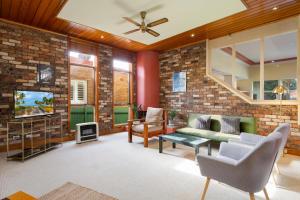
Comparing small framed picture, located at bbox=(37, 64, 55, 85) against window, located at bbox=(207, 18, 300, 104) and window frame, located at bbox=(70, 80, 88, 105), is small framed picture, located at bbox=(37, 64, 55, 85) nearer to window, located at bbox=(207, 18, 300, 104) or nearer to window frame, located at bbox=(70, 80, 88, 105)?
window frame, located at bbox=(70, 80, 88, 105)

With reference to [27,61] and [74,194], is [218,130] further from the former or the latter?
[27,61]

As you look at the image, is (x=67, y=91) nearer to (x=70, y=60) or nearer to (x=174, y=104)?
(x=70, y=60)

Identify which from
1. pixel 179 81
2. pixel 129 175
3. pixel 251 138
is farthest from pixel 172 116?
pixel 129 175

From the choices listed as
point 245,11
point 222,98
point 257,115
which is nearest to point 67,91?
point 222,98

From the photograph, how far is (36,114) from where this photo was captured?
3.92m

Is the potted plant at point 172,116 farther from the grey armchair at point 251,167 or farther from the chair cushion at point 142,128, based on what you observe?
the grey armchair at point 251,167

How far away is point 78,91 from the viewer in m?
5.27

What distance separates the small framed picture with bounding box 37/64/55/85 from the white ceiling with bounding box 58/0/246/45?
1.41m

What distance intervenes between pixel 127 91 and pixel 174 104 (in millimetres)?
1788

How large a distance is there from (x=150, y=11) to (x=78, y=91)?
10.8 feet

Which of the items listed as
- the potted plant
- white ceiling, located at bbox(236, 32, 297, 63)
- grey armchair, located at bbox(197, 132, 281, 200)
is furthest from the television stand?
white ceiling, located at bbox(236, 32, 297, 63)

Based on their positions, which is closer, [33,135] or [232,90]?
[33,135]

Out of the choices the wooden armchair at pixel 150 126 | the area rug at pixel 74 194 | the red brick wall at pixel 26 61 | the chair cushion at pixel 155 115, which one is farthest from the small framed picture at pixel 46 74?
the area rug at pixel 74 194

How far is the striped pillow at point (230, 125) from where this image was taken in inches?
153
